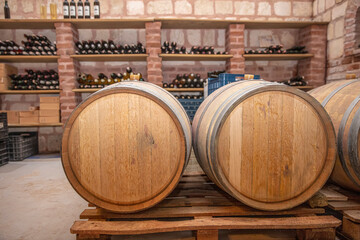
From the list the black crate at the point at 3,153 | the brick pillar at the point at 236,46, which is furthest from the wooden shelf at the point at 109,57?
the black crate at the point at 3,153

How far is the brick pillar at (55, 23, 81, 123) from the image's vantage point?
14.2ft

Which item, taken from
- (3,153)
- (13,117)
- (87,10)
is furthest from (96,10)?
(3,153)

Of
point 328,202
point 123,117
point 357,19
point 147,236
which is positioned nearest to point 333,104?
point 328,202

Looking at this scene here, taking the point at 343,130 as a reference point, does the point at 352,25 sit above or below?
above

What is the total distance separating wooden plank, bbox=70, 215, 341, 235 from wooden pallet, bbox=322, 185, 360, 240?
0.53 ft

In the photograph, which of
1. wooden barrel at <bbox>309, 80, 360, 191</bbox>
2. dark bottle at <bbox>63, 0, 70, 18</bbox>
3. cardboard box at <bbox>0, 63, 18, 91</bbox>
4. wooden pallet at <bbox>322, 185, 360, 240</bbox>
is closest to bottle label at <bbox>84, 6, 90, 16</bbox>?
dark bottle at <bbox>63, 0, 70, 18</bbox>

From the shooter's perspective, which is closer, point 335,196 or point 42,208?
point 335,196

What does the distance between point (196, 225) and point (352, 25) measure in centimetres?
468

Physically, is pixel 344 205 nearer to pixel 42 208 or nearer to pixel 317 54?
pixel 42 208

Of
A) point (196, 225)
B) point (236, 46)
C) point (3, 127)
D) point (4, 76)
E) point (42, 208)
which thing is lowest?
point (42, 208)

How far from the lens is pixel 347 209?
1.46 metres

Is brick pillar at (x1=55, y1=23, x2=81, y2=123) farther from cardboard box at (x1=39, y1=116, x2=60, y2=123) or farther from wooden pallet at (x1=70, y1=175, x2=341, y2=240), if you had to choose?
wooden pallet at (x1=70, y1=175, x2=341, y2=240)

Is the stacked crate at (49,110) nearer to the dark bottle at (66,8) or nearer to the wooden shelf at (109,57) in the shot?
the wooden shelf at (109,57)

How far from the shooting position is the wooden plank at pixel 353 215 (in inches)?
53.3
